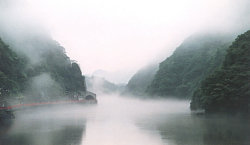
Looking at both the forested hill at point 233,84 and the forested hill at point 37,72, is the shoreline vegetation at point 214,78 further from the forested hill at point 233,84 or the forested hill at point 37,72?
the forested hill at point 37,72

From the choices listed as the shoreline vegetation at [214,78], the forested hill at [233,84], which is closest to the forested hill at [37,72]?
the forested hill at [233,84]

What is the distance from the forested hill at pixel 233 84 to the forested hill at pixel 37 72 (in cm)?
3498

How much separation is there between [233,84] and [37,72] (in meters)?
63.2

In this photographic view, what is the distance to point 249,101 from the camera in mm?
49250

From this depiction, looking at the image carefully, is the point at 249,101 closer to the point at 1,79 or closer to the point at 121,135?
the point at 121,135

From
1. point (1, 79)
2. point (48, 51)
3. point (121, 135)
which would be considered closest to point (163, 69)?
point (48, 51)

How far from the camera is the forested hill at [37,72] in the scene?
244 ft

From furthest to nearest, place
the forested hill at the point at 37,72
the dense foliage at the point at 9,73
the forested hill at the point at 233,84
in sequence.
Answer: the forested hill at the point at 37,72 → the dense foliage at the point at 9,73 → the forested hill at the point at 233,84

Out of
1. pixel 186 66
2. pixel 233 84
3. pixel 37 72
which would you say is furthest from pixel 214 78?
pixel 186 66

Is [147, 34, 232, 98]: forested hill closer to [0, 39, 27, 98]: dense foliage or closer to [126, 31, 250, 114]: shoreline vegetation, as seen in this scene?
[126, 31, 250, 114]: shoreline vegetation

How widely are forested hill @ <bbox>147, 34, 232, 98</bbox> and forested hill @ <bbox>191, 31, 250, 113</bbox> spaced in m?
62.0

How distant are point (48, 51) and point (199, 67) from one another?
172ft

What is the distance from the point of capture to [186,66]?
13838cm

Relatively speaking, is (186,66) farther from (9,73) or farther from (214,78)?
(214,78)
